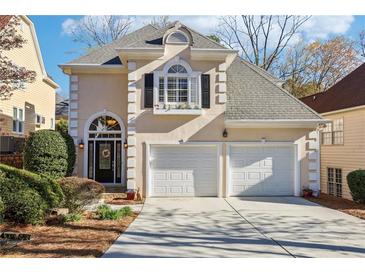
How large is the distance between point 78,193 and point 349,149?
1292cm

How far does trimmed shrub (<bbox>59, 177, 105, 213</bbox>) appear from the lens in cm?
1077

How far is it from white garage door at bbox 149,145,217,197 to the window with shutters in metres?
1.65

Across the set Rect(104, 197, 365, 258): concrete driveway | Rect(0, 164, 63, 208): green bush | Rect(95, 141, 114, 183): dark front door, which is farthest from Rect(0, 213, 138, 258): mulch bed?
Rect(95, 141, 114, 183): dark front door

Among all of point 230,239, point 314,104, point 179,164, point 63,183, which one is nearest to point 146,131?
point 179,164

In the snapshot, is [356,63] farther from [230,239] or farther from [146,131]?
[230,239]

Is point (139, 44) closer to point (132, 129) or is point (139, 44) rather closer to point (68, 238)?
point (132, 129)

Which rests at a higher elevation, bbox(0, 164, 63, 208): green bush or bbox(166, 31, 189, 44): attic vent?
bbox(166, 31, 189, 44): attic vent

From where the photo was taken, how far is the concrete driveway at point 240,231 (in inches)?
288

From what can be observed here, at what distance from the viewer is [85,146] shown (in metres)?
16.1

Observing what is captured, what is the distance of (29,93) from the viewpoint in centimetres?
2173

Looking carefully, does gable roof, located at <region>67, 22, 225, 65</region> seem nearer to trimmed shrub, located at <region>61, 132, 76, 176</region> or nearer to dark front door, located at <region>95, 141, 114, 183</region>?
trimmed shrub, located at <region>61, 132, 76, 176</region>

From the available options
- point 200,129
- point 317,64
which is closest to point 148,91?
point 200,129

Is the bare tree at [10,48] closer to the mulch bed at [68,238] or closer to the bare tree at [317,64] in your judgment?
the mulch bed at [68,238]

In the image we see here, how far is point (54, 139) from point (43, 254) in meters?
7.74
